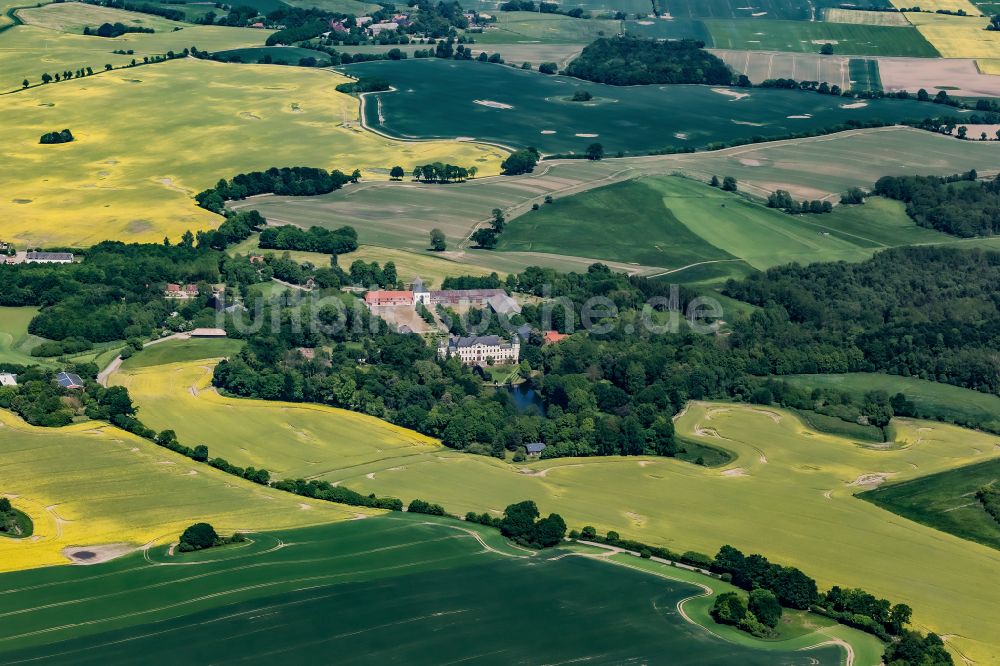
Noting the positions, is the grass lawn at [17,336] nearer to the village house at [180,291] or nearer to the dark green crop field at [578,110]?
the village house at [180,291]

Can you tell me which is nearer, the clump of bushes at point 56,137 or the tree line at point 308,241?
the tree line at point 308,241

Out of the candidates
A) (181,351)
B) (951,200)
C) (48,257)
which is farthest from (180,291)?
(951,200)

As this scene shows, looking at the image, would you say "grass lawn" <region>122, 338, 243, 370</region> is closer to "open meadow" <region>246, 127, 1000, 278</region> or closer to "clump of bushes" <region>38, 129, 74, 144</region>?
"open meadow" <region>246, 127, 1000, 278</region>

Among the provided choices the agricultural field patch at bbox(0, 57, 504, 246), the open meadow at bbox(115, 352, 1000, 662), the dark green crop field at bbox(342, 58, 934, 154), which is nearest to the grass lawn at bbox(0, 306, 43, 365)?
the open meadow at bbox(115, 352, 1000, 662)

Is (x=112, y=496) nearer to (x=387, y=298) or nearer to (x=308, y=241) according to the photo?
(x=387, y=298)

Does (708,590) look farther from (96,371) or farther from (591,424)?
(96,371)

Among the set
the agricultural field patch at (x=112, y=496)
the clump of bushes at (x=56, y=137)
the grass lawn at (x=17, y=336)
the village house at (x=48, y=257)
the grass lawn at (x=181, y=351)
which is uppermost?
the clump of bushes at (x=56, y=137)

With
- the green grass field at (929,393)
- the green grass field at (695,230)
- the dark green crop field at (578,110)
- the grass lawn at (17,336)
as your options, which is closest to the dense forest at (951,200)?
the green grass field at (695,230)
